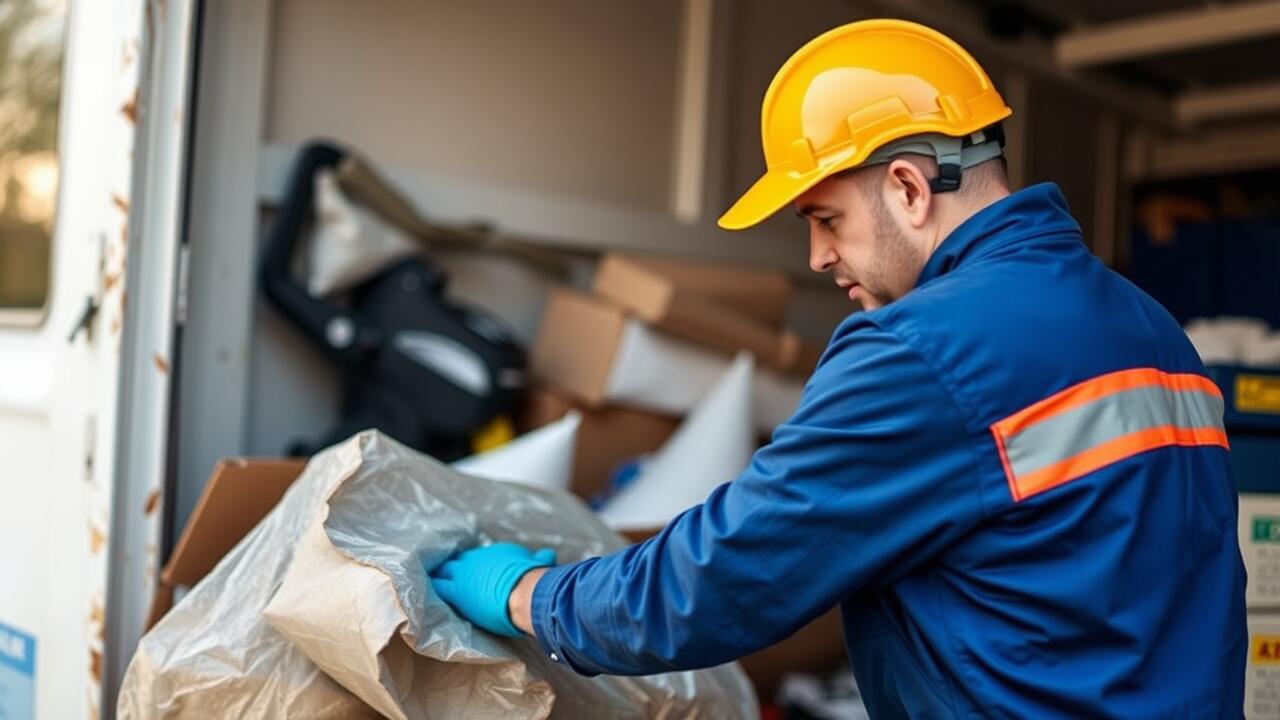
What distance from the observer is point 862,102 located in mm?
1427

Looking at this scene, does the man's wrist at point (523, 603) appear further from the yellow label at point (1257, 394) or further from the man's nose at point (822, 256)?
the yellow label at point (1257, 394)

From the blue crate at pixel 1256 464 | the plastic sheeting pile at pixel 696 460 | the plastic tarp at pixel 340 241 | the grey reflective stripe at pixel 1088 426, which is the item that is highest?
the plastic tarp at pixel 340 241

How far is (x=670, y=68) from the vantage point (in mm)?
3494

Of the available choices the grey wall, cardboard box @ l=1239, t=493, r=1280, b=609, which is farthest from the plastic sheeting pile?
cardboard box @ l=1239, t=493, r=1280, b=609

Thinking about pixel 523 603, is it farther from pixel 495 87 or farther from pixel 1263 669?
pixel 495 87

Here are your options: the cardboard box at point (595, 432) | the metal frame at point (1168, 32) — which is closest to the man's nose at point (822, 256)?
the cardboard box at point (595, 432)

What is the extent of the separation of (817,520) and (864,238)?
0.38m

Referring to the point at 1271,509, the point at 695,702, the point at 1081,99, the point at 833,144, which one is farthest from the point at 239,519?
the point at 1081,99

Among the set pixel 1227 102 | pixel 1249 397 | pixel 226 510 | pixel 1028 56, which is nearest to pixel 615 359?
pixel 226 510

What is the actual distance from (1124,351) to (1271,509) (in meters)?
0.94

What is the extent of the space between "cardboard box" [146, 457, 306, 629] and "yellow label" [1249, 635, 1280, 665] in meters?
1.56

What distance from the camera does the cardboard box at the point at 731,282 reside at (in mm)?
3246

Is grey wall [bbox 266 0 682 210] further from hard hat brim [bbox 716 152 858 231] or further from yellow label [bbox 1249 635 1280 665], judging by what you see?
yellow label [bbox 1249 635 1280 665]

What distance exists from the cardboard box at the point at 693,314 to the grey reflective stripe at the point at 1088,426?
182 centimetres
